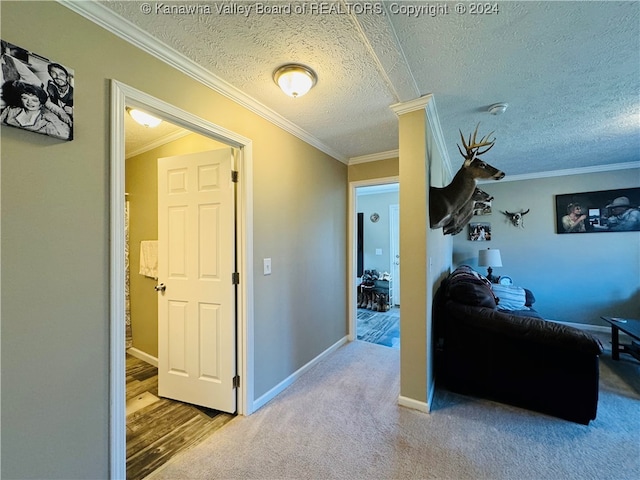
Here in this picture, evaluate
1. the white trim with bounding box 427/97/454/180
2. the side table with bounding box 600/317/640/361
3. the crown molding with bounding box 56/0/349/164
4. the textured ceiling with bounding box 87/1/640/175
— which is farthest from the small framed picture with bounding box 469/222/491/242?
the crown molding with bounding box 56/0/349/164

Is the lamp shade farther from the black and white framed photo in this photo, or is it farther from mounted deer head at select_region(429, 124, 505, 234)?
the black and white framed photo

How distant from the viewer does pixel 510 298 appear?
3420mm

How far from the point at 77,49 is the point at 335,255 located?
2.68 m

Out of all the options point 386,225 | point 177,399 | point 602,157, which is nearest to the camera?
point 177,399

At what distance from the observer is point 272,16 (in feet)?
4.25

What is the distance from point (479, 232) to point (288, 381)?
414cm

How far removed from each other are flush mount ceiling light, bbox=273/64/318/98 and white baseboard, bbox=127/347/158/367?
9.98ft

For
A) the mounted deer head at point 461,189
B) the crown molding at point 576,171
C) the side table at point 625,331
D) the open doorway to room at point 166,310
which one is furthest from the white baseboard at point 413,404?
the crown molding at point 576,171

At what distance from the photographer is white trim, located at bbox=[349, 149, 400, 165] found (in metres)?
3.25

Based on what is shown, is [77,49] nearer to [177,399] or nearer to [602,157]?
[177,399]

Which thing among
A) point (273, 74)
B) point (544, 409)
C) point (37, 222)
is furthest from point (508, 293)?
point (37, 222)

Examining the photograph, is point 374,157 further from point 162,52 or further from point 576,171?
point 576,171

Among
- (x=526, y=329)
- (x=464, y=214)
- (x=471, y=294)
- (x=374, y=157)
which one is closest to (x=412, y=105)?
(x=374, y=157)

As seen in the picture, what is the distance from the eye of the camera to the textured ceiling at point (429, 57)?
130cm
